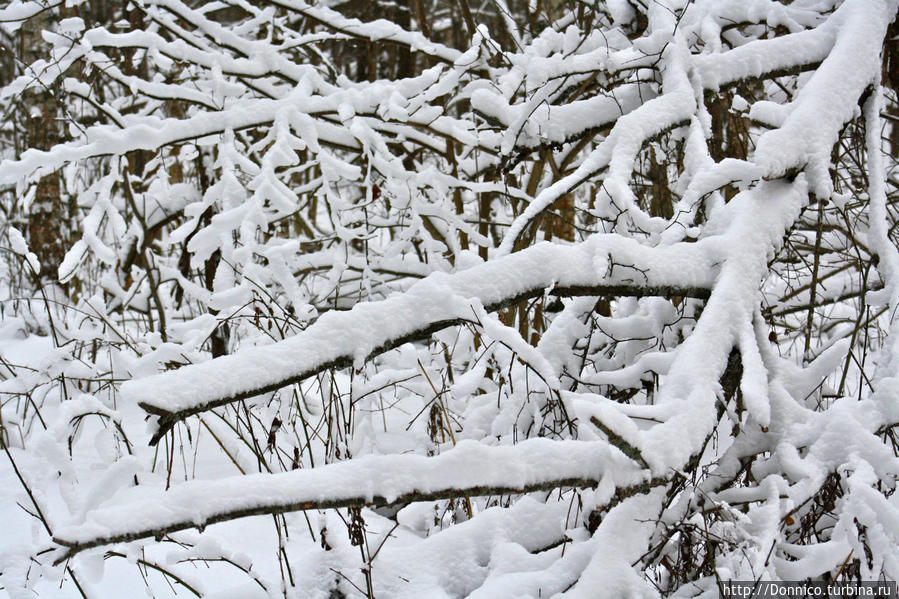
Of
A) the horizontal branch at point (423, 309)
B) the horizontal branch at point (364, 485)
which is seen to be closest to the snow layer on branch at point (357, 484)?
the horizontal branch at point (364, 485)

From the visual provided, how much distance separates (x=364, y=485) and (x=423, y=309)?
433 mm

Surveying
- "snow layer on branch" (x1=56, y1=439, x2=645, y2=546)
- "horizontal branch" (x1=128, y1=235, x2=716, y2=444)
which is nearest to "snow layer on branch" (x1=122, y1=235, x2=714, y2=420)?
"horizontal branch" (x1=128, y1=235, x2=716, y2=444)

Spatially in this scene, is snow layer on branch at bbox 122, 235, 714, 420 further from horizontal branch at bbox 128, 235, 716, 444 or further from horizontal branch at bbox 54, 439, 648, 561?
horizontal branch at bbox 54, 439, 648, 561

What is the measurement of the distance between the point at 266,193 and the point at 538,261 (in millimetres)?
1837

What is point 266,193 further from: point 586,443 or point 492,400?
point 586,443

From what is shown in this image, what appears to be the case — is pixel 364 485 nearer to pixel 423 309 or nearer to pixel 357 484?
pixel 357 484

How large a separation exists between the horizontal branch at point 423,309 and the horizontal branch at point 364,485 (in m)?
0.15

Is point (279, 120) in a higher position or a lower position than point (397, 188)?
higher

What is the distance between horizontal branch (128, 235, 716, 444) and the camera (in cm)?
140

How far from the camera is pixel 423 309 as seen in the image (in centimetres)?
165

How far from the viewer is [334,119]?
415 cm

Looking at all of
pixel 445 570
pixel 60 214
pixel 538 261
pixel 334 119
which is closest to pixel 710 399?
pixel 538 261

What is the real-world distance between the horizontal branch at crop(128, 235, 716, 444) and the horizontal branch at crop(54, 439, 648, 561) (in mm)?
152

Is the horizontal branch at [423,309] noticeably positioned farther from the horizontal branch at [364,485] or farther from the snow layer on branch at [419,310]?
the horizontal branch at [364,485]
